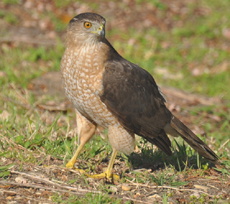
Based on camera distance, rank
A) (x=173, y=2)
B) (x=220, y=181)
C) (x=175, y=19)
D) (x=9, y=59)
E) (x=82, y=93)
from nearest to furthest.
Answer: (x=82, y=93) → (x=220, y=181) → (x=9, y=59) → (x=175, y=19) → (x=173, y=2)

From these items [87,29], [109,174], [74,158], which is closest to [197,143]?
[109,174]

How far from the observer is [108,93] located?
413 centimetres

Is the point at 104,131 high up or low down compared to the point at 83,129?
down

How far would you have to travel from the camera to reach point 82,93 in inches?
161

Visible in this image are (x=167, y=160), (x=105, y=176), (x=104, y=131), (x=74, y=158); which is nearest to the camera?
(x=105, y=176)

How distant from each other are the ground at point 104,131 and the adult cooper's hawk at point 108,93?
1.02ft

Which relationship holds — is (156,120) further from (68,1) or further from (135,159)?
(68,1)

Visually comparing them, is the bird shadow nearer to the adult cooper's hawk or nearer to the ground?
the ground

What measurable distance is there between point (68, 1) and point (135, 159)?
7.89 metres

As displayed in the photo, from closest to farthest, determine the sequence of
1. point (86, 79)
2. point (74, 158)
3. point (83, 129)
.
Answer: point (86, 79) → point (74, 158) → point (83, 129)

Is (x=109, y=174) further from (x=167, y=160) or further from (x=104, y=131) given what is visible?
(x=104, y=131)

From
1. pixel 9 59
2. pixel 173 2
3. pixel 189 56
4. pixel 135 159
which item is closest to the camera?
pixel 135 159

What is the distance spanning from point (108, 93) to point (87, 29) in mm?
678

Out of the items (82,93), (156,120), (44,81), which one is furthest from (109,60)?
(44,81)
